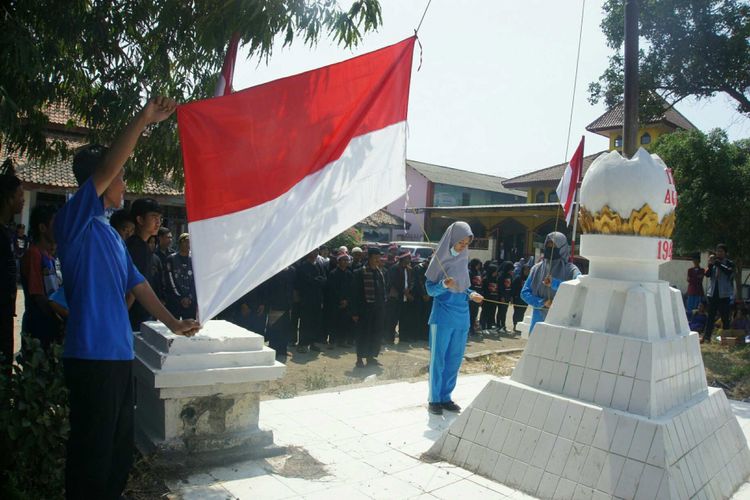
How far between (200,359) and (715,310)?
10691mm

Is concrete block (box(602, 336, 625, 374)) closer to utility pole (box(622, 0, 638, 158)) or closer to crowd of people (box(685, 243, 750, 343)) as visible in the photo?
utility pole (box(622, 0, 638, 158))

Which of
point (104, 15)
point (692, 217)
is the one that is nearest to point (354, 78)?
point (104, 15)

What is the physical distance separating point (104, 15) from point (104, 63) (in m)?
0.39

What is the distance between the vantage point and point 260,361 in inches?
153

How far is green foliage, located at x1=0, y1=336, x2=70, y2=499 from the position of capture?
2.69 metres

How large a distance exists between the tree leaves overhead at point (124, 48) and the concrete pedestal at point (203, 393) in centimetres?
169

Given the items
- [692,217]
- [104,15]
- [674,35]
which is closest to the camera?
[104,15]

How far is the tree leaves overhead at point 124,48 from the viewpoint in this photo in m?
3.88

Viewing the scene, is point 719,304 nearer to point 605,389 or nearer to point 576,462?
point 605,389

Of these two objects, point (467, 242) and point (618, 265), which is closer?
point (618, 265)

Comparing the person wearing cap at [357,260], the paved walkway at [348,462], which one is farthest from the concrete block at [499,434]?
the person wearing cap at [357,260]


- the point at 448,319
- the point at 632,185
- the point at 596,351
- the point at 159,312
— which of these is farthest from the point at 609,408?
the point at 159,312

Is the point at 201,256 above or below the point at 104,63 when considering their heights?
below

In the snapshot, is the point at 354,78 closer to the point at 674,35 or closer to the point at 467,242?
the point at 467,242
